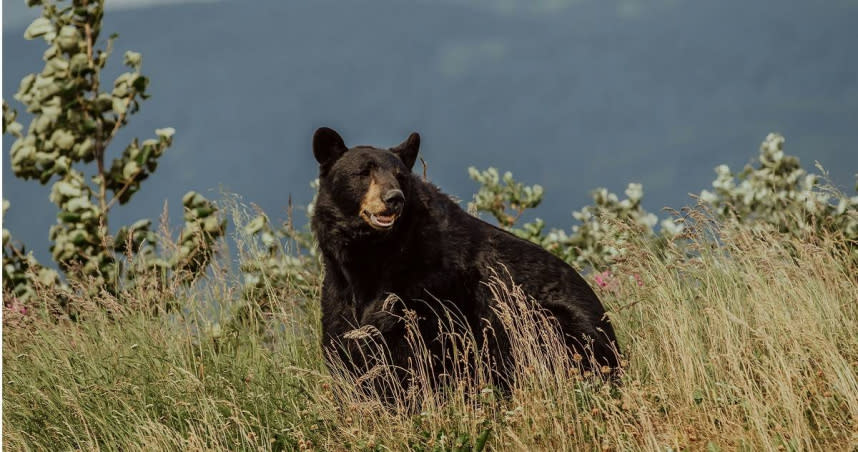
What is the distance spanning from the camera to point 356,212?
563cm

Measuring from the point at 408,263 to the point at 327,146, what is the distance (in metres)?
0.90

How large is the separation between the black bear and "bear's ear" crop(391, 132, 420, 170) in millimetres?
15

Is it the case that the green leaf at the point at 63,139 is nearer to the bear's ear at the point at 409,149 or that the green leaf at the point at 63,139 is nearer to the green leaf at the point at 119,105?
the green leaf at the point at 119,105

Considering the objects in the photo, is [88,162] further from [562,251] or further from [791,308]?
[791,308]

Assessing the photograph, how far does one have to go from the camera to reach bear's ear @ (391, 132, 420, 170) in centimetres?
596

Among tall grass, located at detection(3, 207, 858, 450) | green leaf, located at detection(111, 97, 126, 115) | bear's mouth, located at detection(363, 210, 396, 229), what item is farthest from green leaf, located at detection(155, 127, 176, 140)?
bear's mouth, located at detection(363, 210, 396, 229)

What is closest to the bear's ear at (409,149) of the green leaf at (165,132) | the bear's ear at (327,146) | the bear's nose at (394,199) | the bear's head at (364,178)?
the bear's head at (364,178)

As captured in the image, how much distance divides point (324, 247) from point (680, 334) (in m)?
2.19

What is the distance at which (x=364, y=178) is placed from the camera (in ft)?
18.3

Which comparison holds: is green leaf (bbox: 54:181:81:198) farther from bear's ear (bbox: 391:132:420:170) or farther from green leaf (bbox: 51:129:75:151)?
bear's ear (bbox: 391:132:420:170)

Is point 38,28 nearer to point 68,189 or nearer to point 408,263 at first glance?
point 68,189

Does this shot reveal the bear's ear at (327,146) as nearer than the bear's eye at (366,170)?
No

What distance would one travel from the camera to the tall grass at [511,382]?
15.4ft

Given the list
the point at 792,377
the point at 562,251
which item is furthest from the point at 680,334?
the point at 562,251
